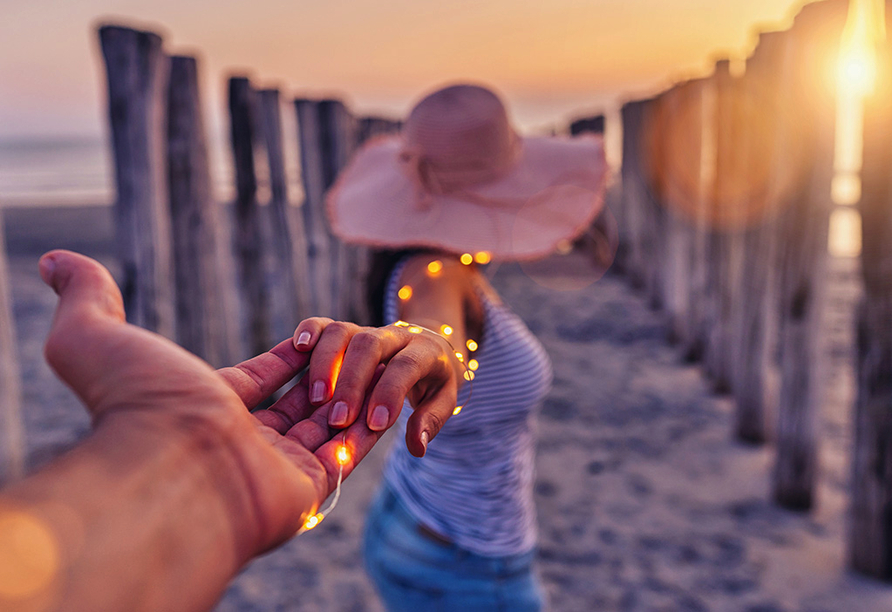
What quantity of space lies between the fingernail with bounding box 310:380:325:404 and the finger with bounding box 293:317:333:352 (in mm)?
72

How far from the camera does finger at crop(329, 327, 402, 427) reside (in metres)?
0.78

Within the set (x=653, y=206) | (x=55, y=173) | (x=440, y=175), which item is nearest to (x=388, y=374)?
(x=440, y=175)

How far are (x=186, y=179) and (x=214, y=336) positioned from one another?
3.31 feet

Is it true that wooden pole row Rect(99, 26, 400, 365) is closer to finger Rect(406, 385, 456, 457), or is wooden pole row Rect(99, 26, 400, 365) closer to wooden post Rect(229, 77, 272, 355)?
wooden post Rect(229, 77, 272, 355)

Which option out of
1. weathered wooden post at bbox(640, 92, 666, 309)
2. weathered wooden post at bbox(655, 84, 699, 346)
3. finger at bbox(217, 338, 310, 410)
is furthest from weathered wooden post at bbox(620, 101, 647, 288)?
finger at bbox(217, 338, 310, 410)

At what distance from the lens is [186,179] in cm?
349

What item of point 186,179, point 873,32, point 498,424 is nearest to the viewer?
point 498,424

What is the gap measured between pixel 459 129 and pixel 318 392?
3.28 feet

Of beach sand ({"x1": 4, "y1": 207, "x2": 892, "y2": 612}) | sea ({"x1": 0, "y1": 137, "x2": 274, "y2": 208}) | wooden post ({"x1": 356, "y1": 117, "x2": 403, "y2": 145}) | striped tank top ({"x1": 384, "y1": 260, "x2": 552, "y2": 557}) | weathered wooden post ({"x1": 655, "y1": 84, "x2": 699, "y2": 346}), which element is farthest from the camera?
sea ({"x1": 0, "y1": 137, "x2": 274, "y2": 208})

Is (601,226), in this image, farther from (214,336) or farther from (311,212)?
(311,212)

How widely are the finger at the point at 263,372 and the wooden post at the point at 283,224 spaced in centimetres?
423

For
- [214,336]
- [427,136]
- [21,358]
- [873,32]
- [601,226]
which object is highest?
[873,32]

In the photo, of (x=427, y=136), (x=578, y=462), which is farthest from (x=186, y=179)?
(x=578, y=462)

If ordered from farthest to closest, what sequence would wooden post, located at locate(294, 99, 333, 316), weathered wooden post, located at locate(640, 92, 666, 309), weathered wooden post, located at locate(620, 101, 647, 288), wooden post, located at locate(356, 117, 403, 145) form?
weathered wooden post, located at locate(620, 101, 647, 288), weathered wooden post, located at locate(640, 92, 666, 309), wooden post, located at locate(356, 117, 403, 145), wooden post, located at locate(294, 99, 333, 316)
